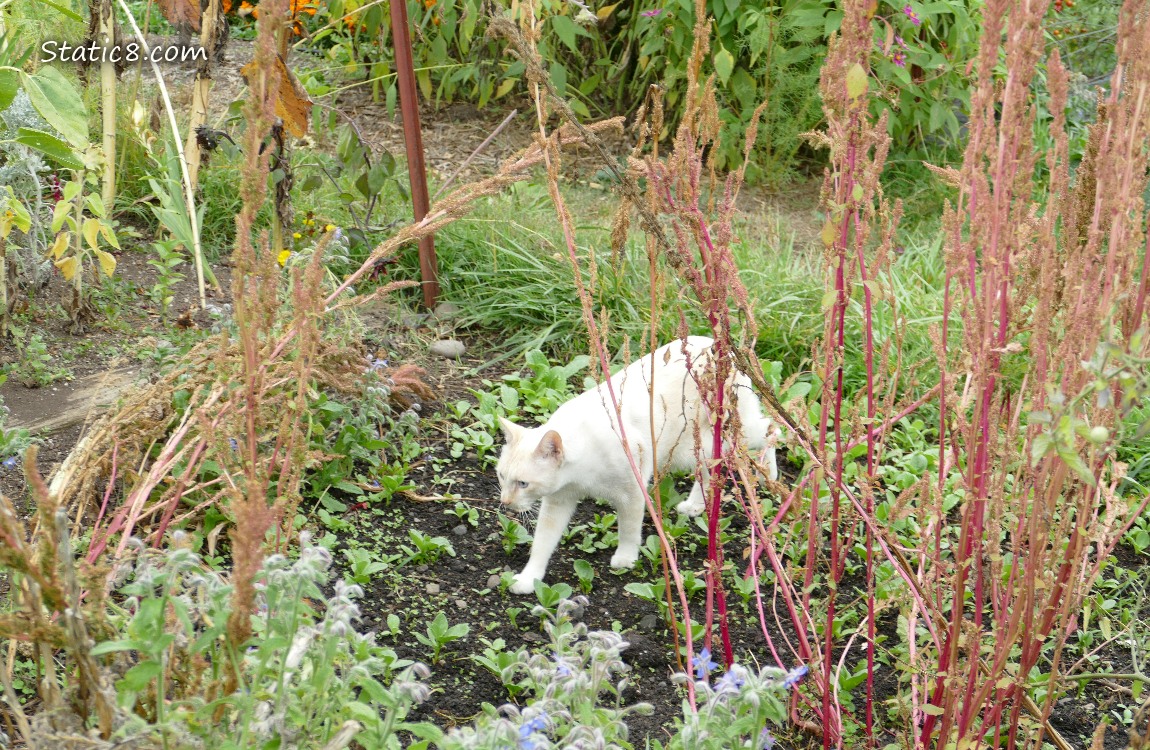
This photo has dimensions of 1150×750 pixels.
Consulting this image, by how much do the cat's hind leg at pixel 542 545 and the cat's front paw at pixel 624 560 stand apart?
0.18 metres

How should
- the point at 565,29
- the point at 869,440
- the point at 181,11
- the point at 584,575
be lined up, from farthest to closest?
the point at 565,29 < the point at 181,11 < the point at 584,575 < the point at 869,440

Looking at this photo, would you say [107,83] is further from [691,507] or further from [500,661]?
[500,661]

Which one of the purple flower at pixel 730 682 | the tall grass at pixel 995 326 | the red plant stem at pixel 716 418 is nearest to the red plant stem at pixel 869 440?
the tall grass at pixel 995 326

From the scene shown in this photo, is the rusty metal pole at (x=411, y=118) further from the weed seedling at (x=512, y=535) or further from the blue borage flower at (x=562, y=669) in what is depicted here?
the blue borage flower at (x=562, y=669)

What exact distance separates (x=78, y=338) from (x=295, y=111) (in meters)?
1.09

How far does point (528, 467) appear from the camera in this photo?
2838mm

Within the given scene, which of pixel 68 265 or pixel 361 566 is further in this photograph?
pixel 68 265

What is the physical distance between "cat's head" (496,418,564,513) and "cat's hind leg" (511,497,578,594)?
0.19 feet

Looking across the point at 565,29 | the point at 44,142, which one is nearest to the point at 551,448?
the point at 44,142

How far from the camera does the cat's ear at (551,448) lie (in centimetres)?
276

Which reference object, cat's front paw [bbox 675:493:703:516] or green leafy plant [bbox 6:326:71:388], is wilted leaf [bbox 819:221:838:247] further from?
green leafy plant [bbox 6:326:71:388]

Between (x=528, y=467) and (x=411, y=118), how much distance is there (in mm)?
1672

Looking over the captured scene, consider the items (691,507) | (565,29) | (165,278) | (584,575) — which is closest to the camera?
(584,575)

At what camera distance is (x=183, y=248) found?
181 inches
